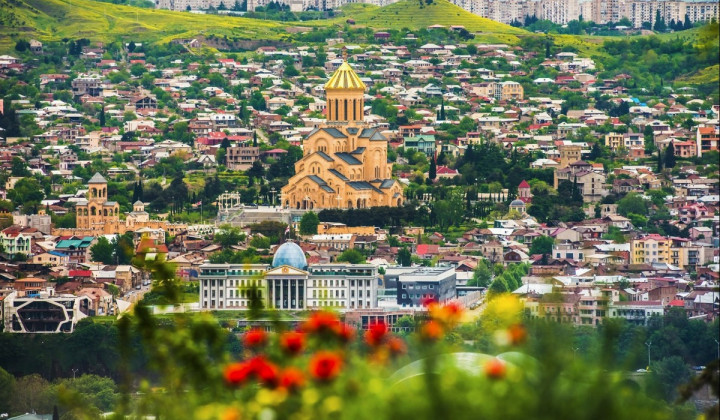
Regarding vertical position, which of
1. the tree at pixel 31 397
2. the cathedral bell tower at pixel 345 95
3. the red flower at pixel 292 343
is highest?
the red flower at pixel 292 343

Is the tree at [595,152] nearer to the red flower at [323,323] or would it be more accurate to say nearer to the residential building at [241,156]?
the residential building at [241,156]

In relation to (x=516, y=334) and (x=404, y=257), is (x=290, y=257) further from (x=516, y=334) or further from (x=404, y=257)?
(x=516, y=334)

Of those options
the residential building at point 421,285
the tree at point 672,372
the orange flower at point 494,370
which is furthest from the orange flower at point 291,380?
the residential building at point 421,285

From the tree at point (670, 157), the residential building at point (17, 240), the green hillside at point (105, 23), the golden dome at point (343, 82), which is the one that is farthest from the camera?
the green hillside at point (105, 23)

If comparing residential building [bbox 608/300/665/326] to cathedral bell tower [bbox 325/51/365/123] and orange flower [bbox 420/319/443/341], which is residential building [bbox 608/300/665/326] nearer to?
cathedral bell tower [bbox 325/51/365/123]

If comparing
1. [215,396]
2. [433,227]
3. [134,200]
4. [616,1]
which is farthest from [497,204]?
[616,1]

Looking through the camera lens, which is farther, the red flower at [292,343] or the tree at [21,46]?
the tree at [21,46]
